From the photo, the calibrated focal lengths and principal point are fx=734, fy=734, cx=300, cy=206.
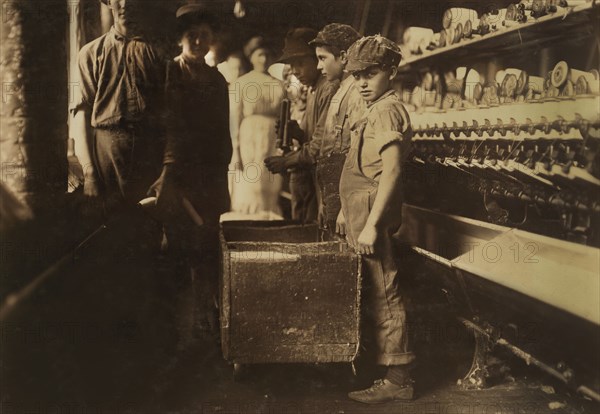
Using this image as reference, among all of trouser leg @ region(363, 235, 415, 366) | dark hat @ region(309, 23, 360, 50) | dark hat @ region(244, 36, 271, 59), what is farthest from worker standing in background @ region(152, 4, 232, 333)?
trouser leg @ region(363, 235, 415, 366)

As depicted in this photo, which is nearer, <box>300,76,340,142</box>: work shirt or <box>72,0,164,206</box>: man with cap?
<box>72,0,164,206</box>: man with cap

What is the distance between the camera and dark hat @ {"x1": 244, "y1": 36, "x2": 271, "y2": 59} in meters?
3.48

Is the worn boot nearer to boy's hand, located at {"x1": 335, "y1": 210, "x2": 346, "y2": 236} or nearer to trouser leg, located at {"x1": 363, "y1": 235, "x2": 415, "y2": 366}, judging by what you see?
trouser leg, located at {"x1": 363, "y1": 235, "x2": 415, "y2": 366}

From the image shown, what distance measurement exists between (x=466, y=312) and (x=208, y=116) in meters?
1.56

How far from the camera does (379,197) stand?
11.0 ft

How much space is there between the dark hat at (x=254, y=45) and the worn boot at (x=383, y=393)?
167 cm

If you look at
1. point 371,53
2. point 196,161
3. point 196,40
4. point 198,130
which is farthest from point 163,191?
point 371,53

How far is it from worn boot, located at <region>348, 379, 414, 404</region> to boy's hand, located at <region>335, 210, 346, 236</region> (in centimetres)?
73

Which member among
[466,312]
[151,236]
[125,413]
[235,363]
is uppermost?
[151,236]

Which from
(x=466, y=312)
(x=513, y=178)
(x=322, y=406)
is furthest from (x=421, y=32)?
(x=322, y=406)

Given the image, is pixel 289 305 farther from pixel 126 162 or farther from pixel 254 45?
pixel 254 45

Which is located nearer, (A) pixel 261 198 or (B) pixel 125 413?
(B) pixel 125 413

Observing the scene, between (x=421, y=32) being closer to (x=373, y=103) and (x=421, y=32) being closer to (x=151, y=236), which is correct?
(x=373, y=103)

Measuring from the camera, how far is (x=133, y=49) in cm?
342
